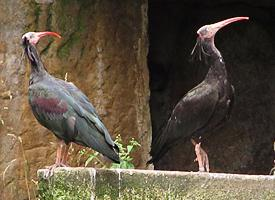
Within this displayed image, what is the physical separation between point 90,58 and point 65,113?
4.06 ft

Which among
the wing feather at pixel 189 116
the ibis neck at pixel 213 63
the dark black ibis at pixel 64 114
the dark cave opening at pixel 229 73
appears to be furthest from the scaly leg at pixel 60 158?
the dark cave opening at pixel 229 73

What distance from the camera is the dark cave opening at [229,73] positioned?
844 cm

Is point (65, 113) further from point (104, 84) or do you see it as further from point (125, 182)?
point (104, 84)

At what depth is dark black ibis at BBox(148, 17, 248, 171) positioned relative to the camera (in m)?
5.96

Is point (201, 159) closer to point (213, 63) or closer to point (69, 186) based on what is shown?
point (213, 63)

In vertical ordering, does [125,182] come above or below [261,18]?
below

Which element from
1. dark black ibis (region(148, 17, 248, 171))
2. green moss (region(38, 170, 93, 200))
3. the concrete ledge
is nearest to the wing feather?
dark black ibis (region(148, 17, 248, 171))

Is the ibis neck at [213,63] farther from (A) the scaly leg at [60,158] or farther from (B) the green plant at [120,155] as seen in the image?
(A) the scaly leg at [60,158]

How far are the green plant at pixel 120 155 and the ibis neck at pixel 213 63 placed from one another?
73 centimetres

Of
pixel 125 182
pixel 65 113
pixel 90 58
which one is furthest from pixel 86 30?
pixel 125 182

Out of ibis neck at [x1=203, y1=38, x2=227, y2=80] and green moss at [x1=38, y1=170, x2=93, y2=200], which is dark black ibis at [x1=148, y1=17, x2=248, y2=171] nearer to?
ibis neck at [x1=203, y1=38, x2=227, y2=80]

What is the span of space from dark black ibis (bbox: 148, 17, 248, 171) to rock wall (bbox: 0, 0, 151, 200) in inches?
29.9

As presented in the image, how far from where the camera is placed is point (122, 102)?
22.8ft

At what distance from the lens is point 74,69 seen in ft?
22.1
